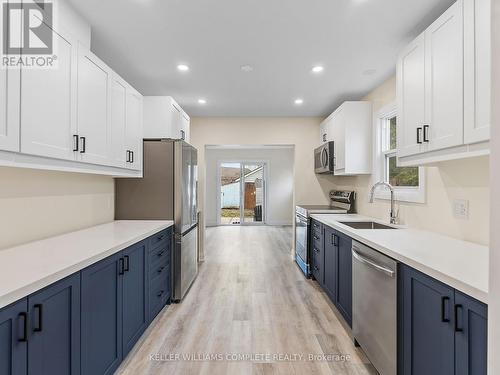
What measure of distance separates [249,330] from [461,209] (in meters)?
2.00

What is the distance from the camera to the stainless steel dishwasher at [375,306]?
5.43 ft

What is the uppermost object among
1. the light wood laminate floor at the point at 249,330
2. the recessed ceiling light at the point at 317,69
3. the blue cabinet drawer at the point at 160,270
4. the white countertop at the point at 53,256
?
the recessed ceiling light at the point at 317,69

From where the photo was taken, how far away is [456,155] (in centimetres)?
161

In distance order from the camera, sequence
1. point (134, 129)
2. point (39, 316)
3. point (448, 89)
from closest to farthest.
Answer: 1. point (39, 316)
2. point (448, 89)
3. point (134, 129)

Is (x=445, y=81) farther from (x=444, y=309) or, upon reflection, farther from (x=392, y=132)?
(x=392, y=132)

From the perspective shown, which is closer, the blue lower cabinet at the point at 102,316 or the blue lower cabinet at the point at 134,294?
the blue lower cabinet at the point at 102,316

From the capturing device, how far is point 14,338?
1011mm

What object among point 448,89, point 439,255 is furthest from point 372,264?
point 448,89

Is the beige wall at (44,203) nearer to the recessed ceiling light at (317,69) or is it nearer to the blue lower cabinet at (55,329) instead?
the blue lower cabinet at (55,329)

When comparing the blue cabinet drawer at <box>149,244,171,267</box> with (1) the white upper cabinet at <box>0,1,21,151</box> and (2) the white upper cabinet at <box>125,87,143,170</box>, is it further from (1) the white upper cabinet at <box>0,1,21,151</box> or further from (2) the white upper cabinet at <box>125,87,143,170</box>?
(1) the white upper cabinet at <box>0,1,21,151</box>

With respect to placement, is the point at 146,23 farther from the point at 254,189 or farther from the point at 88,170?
the point at 254,189

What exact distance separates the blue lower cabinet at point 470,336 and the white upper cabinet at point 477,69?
→ 849 millimetres

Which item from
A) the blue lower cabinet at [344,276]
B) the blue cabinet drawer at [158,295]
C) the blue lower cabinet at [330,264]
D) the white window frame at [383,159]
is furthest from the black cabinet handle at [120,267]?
the white window frame at [383,159]

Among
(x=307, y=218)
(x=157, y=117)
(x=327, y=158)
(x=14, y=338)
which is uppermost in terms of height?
(x=157, y=117)
